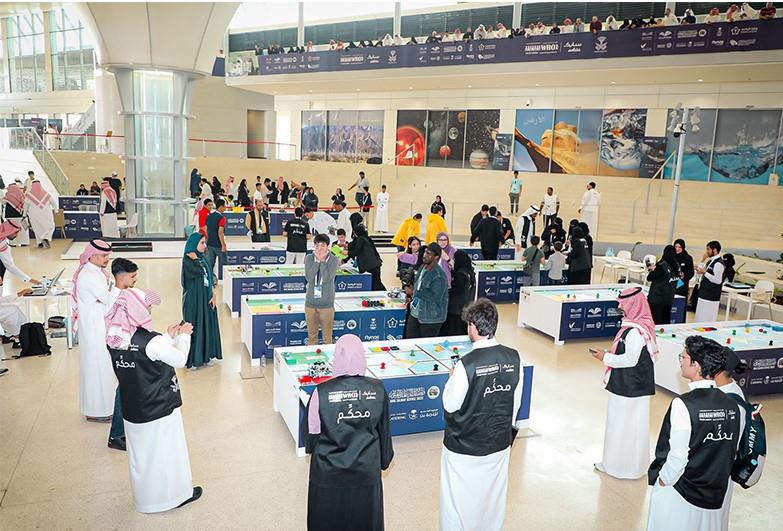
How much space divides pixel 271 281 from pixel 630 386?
279 inches

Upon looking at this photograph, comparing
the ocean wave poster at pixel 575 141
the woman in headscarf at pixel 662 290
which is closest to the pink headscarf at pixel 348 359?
the woman in headscarf at pixel 662 290

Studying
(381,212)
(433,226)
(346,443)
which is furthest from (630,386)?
(381,212)

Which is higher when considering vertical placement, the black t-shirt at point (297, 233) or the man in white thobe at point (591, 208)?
the man in white thobe at point (591, 208)

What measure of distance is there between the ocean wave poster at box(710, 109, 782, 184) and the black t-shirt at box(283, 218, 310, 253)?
1768 centimetres

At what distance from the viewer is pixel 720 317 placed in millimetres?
13023

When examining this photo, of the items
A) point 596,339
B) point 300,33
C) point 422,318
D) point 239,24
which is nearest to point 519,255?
point 596,339

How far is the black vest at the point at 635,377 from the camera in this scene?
5602mm

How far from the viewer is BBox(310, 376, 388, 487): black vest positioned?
3580 millimetres

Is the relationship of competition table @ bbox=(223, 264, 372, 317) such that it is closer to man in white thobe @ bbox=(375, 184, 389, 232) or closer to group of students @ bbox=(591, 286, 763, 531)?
group of students @ bbox=(591, 286, 763, 531)

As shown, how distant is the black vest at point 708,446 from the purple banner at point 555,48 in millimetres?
17722

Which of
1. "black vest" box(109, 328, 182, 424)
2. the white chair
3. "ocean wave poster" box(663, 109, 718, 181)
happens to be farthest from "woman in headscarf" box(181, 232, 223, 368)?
"ocean wave poster" box(663, 109, 718, 181)

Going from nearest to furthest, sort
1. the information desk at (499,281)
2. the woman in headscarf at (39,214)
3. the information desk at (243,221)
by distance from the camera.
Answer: the information desk at (499,281) → the woman in headscarf at (39,214) → the information desk at (243,221)

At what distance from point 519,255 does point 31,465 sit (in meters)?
13.3

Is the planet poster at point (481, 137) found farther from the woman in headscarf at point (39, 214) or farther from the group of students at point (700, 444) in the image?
the group of students at point (700, 444)
